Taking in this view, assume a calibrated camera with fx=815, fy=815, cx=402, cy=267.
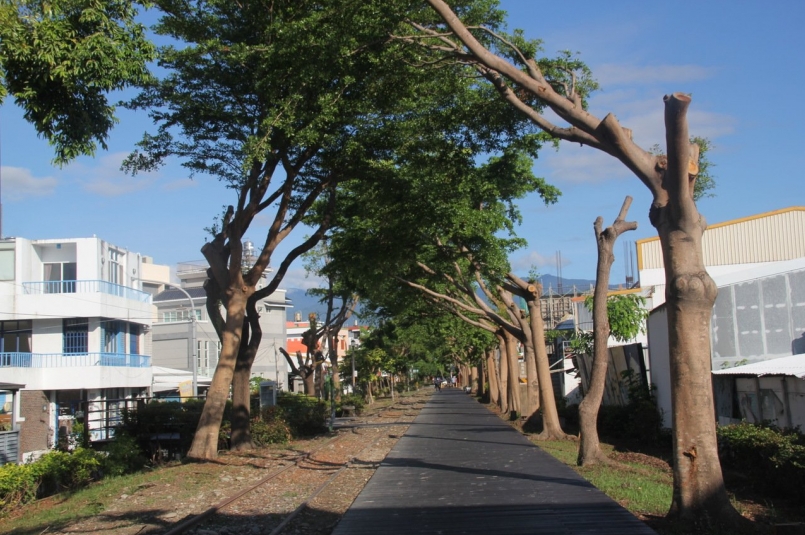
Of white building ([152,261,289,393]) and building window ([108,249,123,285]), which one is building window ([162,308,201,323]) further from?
building window ([108,249,123,285])

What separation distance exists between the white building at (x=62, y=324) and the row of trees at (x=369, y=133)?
15.1m

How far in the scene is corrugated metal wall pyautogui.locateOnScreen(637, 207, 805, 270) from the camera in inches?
1129

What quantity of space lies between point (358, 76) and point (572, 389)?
949 inches

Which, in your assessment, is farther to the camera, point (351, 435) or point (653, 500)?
point (351, 435)

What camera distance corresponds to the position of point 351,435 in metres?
29.5

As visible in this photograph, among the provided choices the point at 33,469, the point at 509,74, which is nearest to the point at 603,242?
the point at 509,74

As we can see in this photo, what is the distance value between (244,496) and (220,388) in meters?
5.62

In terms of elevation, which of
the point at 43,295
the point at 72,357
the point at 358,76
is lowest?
the point at 72,357

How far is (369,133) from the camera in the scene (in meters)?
18.6

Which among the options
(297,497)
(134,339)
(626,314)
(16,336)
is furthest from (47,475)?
(134,339)

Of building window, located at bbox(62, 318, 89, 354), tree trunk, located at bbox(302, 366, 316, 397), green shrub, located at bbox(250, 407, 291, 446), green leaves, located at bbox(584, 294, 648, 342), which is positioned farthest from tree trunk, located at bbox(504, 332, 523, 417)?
building window, located at bbox(62, 318, 89, 354)

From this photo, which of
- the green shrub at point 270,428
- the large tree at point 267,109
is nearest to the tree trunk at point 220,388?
the large tree at point 267,109

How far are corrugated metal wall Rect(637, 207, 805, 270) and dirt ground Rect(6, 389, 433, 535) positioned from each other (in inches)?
612

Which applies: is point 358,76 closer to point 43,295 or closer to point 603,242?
point 603,242
